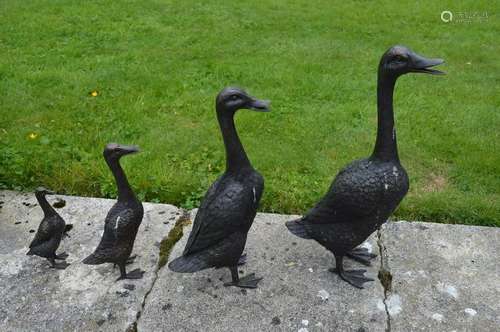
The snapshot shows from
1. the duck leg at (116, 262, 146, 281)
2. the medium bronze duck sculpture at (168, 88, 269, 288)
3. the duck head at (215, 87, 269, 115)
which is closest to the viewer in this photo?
the duck head at (215, 87, 269, 115)

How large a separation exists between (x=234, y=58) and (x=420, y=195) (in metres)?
3.49

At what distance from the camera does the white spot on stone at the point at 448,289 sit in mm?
3088

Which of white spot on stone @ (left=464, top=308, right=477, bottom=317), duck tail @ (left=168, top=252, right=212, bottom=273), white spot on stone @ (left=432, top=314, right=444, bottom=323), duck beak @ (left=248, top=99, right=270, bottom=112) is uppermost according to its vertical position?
duck beak @ (left=248, top=99, right=270, bottom=112)

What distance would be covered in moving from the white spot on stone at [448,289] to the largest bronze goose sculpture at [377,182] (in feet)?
2.12

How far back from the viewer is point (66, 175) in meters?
4.32

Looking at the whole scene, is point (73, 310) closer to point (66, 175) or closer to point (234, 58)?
point (66, 175)

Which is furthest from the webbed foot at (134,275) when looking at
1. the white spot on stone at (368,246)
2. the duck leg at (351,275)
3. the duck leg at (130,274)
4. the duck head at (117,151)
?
the white spot on stone at (368,246)

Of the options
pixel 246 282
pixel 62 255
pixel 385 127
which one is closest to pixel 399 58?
pixel 385 127

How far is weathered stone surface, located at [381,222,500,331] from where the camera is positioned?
2932mm

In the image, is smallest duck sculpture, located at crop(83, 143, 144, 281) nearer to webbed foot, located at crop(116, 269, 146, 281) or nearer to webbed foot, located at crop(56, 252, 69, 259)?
webbed foot, located at crop(116, 269, 146, 281)

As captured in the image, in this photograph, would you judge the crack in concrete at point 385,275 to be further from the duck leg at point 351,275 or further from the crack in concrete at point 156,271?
the crack in concrete at point 156,271

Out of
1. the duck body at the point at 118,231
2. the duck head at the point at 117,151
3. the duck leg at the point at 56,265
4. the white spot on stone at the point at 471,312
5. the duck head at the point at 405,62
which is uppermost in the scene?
the duck head at the point at 405,62

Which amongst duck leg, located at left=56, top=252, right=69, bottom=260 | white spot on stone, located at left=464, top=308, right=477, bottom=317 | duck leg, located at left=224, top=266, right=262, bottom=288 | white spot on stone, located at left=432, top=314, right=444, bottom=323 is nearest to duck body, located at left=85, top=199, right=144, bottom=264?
duck leg, located at left=56, top=252, right=69, bottom=260

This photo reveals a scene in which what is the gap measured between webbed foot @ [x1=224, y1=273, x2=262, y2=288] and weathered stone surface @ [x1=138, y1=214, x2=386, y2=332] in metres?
0.03
